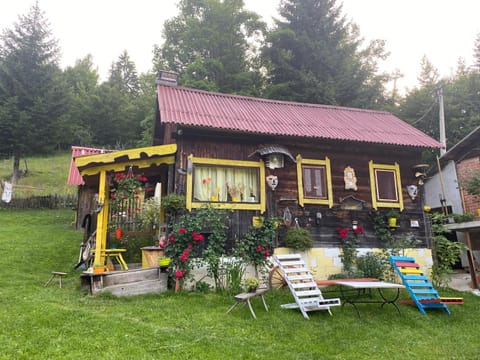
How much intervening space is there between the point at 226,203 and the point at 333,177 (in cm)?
295

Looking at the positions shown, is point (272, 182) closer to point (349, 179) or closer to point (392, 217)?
point (349, 179)

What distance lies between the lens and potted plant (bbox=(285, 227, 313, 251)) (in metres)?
7.90

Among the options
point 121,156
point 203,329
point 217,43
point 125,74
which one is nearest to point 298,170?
point 121,156

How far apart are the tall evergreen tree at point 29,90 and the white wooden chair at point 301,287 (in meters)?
18.3

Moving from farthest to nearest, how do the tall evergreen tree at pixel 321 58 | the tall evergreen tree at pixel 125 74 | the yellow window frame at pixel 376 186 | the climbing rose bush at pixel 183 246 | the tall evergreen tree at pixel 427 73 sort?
the tall evergreen tree at pixel 125 74, the tall evergreen tree at pixel 427 73, the tall evergreen tree at pixel 321 58, the yellow window frame at pixel 376 186, the climbing rose bush at pixel 183 246

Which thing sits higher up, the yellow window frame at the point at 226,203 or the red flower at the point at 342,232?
the yellow window frame at the point at 226,203

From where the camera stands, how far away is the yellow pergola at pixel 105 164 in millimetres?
7160

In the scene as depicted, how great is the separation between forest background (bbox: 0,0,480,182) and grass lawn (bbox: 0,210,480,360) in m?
13.7

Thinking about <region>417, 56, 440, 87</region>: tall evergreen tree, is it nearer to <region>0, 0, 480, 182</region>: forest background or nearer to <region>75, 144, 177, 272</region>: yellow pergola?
<region>0, 0, 480, 182</region>: forest background

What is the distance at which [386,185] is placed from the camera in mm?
9258

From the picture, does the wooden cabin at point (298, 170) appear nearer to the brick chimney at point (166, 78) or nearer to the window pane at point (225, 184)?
the window pane at point (225, 184)

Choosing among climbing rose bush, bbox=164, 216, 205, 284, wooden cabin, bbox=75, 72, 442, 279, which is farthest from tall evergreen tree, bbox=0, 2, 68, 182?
climbing rose bush, bbox=164, 216, 205, 284

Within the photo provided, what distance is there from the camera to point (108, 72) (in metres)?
37.5

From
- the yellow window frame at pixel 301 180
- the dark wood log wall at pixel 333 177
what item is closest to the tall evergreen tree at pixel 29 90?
the dark wood log wall at pixel 333 177
